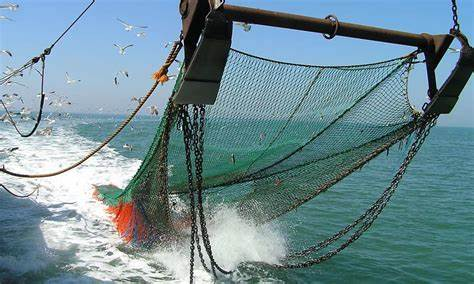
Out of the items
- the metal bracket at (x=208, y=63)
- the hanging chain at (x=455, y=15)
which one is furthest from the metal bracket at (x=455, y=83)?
the metal bracket at (x=208, y=63)

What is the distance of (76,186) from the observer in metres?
13.8

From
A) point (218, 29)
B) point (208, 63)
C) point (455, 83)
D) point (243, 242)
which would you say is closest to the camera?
point (218, 29)

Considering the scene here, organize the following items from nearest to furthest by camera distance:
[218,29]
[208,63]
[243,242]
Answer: [218,29] < [208,63] < [243,242]

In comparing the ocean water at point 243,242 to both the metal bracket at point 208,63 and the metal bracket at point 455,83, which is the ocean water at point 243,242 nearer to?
the metal bracket at point 455,83

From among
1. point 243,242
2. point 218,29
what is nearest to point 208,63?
point 218,29

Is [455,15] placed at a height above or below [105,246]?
above

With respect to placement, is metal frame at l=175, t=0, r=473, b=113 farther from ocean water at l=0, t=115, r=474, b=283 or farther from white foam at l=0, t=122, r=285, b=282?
white foam at l=0, t=122, r=285, b=282

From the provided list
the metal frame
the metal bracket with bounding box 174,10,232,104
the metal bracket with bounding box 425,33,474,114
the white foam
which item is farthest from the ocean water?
the metal bracket with bounding box 174,10,232,104

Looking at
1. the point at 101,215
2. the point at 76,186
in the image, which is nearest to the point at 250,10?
the point at 101,215

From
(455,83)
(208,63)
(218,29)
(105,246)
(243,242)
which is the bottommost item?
(105,246)

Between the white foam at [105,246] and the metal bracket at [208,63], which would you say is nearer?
the metal bracket at [208,63]

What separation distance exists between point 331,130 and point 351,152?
0.41 metres

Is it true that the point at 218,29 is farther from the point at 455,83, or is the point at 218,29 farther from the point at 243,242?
the point at 243,242

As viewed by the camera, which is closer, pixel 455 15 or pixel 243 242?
pixel 455 15
